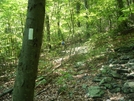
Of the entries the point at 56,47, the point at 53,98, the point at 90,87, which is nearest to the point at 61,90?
the point at 53,98

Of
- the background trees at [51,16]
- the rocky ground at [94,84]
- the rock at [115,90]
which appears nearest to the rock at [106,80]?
the rocky ground at [94,84]

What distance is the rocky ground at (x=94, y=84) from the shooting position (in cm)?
462

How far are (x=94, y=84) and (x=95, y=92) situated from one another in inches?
25.0

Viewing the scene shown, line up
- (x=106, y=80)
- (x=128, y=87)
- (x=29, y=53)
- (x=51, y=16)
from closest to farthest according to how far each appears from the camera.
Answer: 1. (x=29, y=53)
2. (x=128, y=87)
3. (x=106, y=80)
4. (x=51, y=16)

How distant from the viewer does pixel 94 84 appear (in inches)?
211

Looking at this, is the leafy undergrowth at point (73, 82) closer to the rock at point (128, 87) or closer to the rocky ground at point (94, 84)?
the rocky ground at point (94, 84)

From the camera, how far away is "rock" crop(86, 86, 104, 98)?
461 centimetres

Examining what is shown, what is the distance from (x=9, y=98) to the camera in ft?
18.6

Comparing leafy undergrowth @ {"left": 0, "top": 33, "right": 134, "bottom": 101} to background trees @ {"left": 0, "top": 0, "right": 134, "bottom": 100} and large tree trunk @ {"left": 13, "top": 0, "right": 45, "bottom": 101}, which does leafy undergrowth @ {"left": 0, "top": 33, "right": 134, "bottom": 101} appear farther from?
large tree trunk @ {"left": 13, "top": 0, "right": 45, "bottom": 101}

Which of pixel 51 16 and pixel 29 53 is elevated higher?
pixel 51 16

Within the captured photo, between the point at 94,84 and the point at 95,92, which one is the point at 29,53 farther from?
the point at 94,84

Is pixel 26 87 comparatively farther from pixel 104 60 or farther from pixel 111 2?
pixel 111 2

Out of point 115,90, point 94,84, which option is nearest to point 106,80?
point 94,84

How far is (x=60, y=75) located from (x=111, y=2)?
19.2 feet
